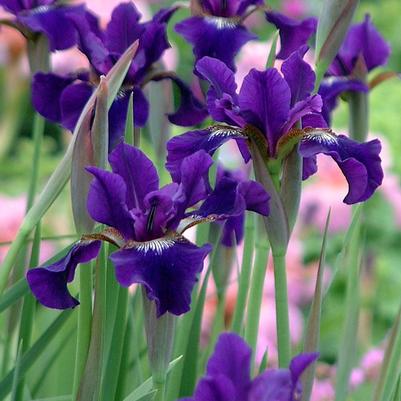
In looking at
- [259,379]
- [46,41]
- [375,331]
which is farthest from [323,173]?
[259,379]

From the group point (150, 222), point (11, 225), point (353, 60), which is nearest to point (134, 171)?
point (150, 222)

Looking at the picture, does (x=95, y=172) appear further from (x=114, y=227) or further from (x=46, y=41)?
(x=46, y=41)

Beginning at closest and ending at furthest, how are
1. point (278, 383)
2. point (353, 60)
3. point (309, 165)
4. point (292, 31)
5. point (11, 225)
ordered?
point (278, 383), point (309, 165), point (292, 31), point (353, 60), point (11, 225)

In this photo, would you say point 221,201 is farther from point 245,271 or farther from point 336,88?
point 336,88

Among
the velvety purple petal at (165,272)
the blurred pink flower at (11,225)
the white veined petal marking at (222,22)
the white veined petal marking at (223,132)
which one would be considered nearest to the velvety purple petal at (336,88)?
the white veined petal marking at (222,22)

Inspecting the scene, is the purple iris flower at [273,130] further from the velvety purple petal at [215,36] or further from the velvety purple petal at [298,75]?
the velvety purple petal at [215,36]
